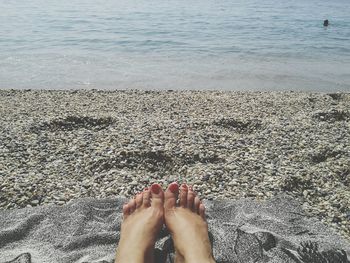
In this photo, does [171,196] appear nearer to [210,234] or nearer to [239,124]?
[210,234]

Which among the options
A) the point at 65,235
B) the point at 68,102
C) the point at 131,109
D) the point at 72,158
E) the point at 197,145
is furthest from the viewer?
the point at 68,102

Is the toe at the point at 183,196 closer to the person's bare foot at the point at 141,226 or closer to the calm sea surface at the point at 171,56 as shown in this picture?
the person's bare foot at the point at 141,226

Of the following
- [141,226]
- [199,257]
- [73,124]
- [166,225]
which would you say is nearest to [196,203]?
[166,225]

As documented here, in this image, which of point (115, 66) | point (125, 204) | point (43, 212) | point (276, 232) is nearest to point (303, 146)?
point (276, 232)

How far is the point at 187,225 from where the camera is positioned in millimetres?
2680

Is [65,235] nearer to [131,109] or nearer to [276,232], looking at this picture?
[276,232]

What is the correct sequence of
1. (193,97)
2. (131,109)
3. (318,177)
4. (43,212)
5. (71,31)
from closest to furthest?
(43,212)
(318,177)
(131,109)
(193,97)
(71,31)

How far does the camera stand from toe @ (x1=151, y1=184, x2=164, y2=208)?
9.80 ft

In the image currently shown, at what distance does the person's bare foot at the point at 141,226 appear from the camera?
2.38 meters

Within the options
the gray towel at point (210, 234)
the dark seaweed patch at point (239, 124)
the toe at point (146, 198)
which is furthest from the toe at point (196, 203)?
the dark seaweed patch at point (239, 124)

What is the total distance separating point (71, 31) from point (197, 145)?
1585cm

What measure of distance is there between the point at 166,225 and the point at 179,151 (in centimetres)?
150

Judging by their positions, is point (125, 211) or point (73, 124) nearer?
point (125, 211)

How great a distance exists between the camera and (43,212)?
2.95 meters
